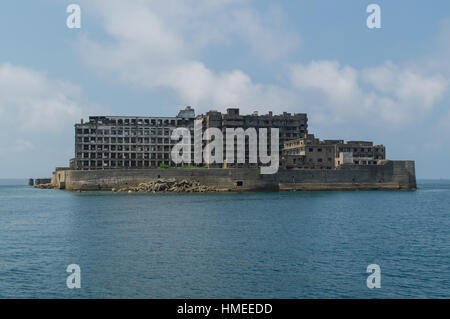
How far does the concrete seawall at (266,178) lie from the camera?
101 meters

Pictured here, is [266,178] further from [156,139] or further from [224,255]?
[224,255]

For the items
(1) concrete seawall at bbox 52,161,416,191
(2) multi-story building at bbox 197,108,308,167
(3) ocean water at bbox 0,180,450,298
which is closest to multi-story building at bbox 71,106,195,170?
(2) multi-story building at bbox 197,108,308,167

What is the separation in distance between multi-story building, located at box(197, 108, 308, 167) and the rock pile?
98.4 feet

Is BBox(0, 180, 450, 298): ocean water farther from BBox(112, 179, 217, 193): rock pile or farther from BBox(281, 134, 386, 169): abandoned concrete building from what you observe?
BBox(281, 134, 386, 169): abandoned concrete building

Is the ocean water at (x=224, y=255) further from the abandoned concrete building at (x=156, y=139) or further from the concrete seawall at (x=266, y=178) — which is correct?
the abandoned concrete building at (x=156, y=139)

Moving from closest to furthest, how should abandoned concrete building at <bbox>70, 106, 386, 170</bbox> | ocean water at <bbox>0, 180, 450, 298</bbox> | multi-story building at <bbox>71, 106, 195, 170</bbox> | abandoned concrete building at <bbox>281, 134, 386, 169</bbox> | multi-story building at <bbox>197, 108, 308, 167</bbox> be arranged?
ocean water at <bbox>0, 180, 450, 298</bbox>, abandoned concrete building at <bbox>281, 134, 386, 169</bbox>, abandoned concrete building at <bbox>70, 106, 386, 170</bbox>, multi-story building at <bbox>71, 106, 195, 170</bbox>, multi-story building at <bbox>197, 108, 308, 167</bbox>

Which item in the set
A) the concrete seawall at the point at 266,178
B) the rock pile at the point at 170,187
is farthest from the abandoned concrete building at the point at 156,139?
the rock pile at the point at 170,187

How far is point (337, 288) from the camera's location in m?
22.0

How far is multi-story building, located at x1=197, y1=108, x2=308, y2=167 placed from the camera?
13300 centimetres

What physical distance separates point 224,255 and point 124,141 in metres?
111
